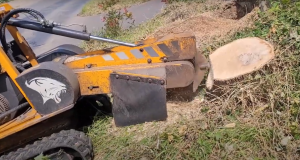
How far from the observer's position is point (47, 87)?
137 inches

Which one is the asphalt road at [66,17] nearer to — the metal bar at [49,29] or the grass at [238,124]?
the metal bar at [49,29]

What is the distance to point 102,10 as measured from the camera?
13.6 metres

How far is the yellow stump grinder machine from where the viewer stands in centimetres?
350

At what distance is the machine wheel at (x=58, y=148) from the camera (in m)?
3.48

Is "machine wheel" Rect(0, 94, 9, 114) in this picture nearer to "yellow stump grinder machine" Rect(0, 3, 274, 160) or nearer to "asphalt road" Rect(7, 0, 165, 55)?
"yellow stump grinder machine" Rect(0, 3, 274, 160)

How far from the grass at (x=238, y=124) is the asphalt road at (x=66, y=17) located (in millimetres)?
3672

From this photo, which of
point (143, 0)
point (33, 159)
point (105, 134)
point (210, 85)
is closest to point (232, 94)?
point (210, 85)

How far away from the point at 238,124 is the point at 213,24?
3.73 m

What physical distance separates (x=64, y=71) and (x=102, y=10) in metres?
10.4

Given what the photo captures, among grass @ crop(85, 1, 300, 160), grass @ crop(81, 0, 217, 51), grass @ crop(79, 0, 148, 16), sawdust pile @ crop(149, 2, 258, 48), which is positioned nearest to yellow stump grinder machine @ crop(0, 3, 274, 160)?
grass @ crop(85, 1, 300, 160)

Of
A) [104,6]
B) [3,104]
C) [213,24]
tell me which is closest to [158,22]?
[213,24]

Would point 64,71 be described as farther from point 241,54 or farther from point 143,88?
point 241,54

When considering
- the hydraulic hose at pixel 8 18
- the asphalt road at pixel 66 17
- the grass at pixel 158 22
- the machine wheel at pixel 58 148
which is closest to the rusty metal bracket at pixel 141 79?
the machine wheel at pixel 58 148

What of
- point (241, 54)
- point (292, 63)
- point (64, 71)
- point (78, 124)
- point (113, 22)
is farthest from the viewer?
point (113, 22)
